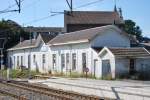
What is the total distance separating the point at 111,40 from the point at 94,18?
39.3 meters

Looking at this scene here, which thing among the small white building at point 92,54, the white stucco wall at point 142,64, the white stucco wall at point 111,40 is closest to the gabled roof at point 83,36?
the small white building at point 92,54

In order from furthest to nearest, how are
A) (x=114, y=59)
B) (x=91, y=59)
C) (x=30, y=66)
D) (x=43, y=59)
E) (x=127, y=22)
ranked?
1. (x=127, y=22)
2. (x=30, y=66)
3. (x=43, y=59)
4. (x=91, y=59)
5. (x=114, y=59)

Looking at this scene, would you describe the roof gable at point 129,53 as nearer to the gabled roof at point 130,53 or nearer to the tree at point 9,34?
the gabled roof at point 130,53

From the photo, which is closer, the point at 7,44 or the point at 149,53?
the point at 149,53

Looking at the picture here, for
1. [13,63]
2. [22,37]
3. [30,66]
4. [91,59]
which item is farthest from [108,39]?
[22,37]

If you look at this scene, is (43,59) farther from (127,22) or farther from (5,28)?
(127,22)

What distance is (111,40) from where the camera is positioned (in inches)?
1719

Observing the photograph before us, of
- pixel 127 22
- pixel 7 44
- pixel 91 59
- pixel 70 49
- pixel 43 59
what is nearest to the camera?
pixel 91 59

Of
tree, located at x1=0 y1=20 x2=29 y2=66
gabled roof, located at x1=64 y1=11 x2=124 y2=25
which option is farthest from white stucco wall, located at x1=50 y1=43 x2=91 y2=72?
gabled roof, located at x1=64 y1=11 x2=124 y2=25

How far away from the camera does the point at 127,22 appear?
107 meters

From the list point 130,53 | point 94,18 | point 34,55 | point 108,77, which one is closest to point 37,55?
point 34,55

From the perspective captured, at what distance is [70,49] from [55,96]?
2427 cm

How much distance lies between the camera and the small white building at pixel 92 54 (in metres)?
38.3

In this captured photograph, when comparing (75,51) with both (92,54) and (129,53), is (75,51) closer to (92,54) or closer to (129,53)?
(92,54)
